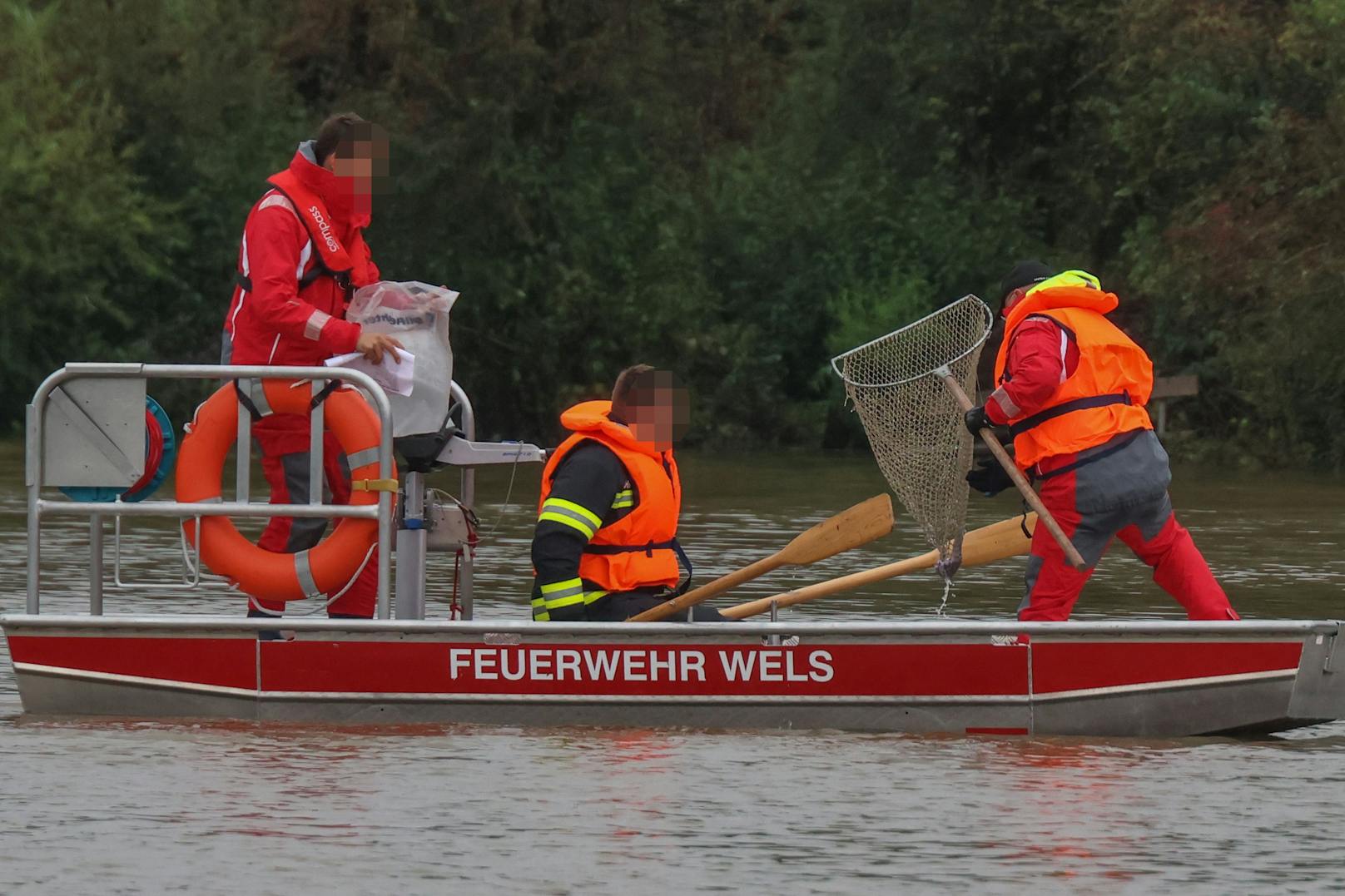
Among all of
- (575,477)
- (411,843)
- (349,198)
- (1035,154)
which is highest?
(1035,154)

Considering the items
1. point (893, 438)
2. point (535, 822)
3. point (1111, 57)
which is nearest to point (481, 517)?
point (893, 438)

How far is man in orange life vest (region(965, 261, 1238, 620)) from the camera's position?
8.81 metres

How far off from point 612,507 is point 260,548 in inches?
48.1

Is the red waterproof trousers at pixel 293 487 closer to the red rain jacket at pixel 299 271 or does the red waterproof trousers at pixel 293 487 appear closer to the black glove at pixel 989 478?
the red rain jacket at pixel 299 271

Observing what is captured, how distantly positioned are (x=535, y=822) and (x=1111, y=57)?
96.9ft

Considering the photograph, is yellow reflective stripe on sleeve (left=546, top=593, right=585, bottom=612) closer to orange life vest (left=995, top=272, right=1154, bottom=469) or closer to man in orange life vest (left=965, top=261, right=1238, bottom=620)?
man in orange life vest (left=965, top=261, right=1238, bottom=620)

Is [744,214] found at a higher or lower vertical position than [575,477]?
higher

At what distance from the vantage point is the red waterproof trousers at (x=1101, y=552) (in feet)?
29.1

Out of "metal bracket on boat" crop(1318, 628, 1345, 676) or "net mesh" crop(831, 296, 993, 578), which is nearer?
"metal bracket on boat" crop(1318, 628, 1345, 676)

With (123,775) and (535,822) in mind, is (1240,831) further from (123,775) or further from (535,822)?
(123,775)

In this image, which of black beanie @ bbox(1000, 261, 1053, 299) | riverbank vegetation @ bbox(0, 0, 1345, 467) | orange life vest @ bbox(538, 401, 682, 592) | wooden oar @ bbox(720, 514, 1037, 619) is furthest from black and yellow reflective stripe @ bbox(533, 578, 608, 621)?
riverbank vegetation @ bbox(0, 0, 1345, 467)

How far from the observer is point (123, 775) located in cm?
809

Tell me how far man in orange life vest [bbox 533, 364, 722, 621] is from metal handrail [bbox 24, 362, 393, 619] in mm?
544

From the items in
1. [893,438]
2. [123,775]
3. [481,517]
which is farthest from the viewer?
[481,517]
